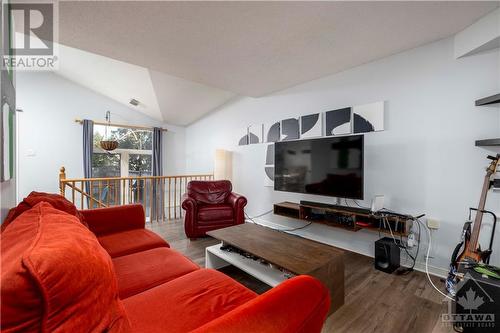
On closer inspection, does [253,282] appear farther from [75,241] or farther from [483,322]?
[75,241]

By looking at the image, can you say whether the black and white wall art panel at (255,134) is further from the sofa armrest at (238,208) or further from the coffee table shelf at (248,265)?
the coffee table shelf at (248,265)

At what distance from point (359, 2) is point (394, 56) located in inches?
43.3

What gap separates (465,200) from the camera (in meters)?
2.08

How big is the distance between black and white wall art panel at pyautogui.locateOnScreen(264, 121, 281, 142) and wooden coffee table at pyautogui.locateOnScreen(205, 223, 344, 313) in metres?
1.93

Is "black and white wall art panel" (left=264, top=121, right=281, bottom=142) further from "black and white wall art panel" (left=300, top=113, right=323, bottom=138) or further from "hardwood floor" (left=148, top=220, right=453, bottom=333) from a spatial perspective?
"hardwood floor" (left=148, top=220, right=453, bottom=333)

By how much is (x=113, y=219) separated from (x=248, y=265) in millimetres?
1307

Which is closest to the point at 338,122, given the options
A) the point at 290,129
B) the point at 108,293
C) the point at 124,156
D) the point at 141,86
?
the point at 290,129

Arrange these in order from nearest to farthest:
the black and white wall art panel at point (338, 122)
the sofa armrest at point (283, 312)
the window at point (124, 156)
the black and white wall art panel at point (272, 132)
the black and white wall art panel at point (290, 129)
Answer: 1. the sofa armrest at point (283, 312)
2. the black and white wall art panel at point (338, 122)
3. the black and white wall art panel at point (290, 129)
4. the black and white wall art panel at point (272, 132)
5. the window at point (124, 156)

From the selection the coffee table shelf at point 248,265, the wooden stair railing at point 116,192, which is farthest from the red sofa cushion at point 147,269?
the wooden stair railing at point 116,192

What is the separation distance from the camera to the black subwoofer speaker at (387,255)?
2.26 metres

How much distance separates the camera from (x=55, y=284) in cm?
52

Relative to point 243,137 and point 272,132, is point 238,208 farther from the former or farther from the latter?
point 243,137

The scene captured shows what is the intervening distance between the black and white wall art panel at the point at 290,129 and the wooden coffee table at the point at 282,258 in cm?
178

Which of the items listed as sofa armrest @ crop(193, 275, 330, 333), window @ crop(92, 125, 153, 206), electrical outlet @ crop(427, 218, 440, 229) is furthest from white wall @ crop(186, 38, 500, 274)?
window @ crop(92, 125, 153, 206)
